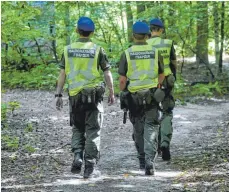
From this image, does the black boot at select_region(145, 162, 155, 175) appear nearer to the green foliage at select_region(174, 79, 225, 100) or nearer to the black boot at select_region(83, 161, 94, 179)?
the black boot at select_region(83, 161, 94, 179)

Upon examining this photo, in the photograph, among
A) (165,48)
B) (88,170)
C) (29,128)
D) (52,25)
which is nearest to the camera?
(88,170)

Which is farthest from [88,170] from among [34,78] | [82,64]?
[34,78]

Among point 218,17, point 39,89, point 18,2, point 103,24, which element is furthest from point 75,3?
point 18,2

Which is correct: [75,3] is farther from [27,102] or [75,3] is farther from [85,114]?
[85,114]

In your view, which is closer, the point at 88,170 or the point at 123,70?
the point at 88,170

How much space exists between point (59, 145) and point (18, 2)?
3.63m

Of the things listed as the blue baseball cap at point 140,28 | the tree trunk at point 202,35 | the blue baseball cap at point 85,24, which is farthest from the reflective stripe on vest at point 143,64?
the tree trunk at point 202,35

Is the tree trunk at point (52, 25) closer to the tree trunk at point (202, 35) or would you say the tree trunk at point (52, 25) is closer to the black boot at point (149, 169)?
the tree trunk at point (202, 35)

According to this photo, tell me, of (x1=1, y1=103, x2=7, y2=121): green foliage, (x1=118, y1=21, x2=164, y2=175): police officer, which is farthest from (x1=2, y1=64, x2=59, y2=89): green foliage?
(x1=118, y1=21, x2=164, y2=175): police officer

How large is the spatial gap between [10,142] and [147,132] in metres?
3.24

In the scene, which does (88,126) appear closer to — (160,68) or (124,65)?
(124,65)

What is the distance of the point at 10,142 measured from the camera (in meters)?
8.32

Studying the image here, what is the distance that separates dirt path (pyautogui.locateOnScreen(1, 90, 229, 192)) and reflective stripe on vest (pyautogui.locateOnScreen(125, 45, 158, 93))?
1.22 m

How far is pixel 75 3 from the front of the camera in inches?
767
